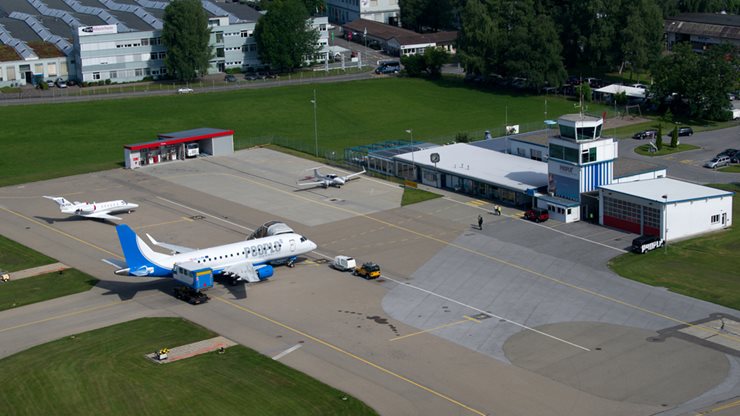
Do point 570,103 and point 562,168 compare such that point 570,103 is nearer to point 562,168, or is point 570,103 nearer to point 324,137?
point 324,137

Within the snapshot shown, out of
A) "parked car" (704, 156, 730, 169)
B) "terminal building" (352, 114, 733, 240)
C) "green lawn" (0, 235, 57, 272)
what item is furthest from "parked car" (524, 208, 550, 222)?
"green lawn" (0, 235, 57, 272)

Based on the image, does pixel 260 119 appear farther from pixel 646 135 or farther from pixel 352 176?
pixel 646 135

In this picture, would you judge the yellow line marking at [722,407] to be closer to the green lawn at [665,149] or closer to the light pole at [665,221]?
the light pole at [665,221]

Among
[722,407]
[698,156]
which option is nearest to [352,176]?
[698,156]

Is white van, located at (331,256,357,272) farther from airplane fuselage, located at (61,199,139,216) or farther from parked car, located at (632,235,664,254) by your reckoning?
airplane fuselage, located at (61,199,139,216)

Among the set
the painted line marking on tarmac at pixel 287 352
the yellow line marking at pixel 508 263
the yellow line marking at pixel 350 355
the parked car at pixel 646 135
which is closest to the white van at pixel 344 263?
the yellow line marking at pixel 350 355

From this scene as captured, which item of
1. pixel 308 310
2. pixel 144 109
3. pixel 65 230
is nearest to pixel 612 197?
pixel 308 310
